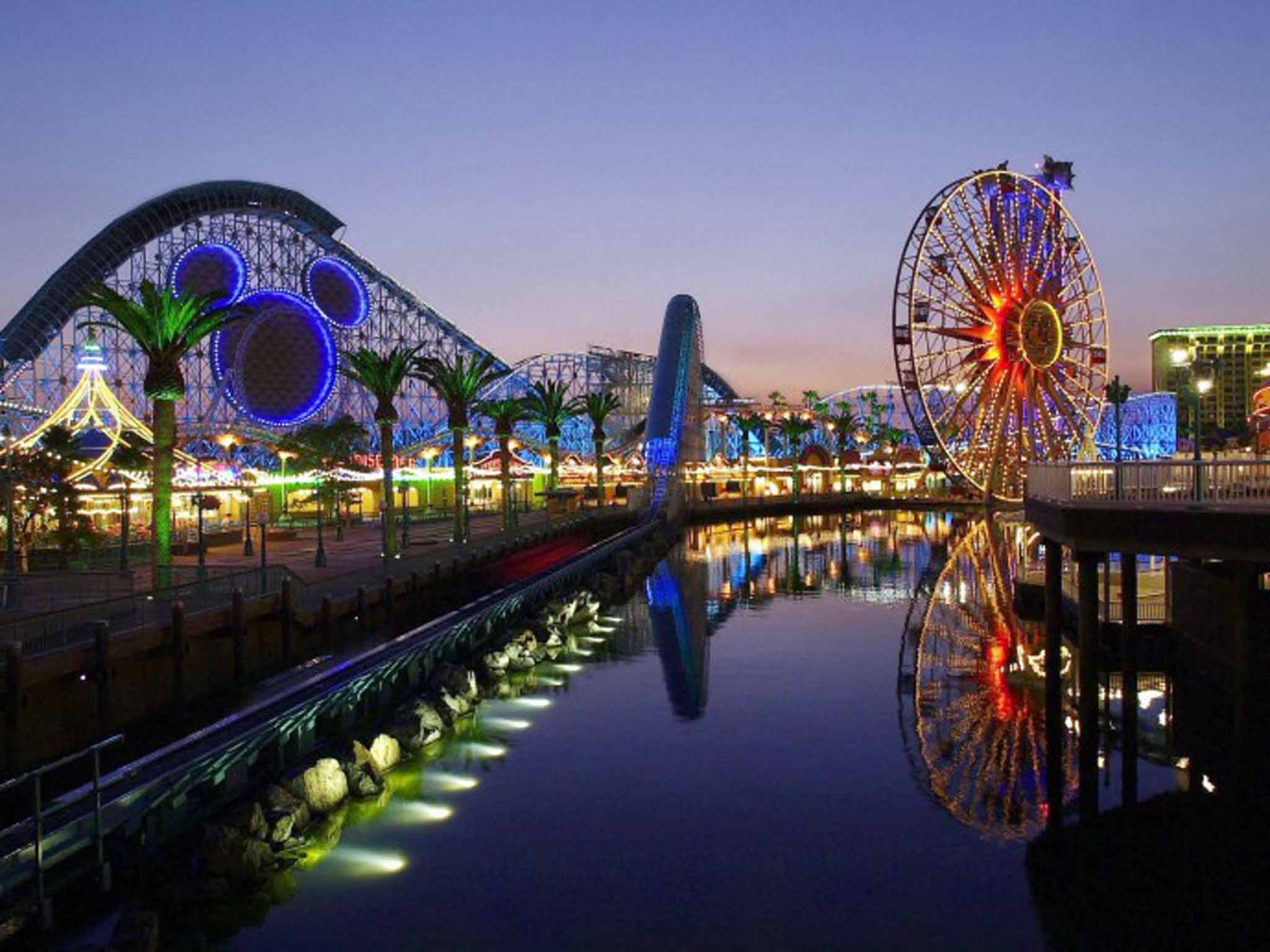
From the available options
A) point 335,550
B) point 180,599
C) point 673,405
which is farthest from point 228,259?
point 180,599

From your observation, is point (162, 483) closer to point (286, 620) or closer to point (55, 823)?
point (286, 620)

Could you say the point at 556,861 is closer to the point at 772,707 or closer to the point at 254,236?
the point at 772,707

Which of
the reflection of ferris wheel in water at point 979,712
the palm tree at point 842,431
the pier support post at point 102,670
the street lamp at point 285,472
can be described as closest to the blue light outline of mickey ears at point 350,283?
the street lamp at point 285,472

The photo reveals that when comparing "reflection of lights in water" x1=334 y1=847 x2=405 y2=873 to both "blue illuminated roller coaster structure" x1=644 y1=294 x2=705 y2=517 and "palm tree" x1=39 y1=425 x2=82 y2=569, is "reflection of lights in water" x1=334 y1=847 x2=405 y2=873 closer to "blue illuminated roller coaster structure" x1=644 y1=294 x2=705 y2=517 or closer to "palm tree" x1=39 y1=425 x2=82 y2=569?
"palm tree" x1=39 y1=425 x2=82 y2=569

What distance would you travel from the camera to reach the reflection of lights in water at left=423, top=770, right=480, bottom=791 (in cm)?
2116

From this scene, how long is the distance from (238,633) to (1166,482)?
722 inches

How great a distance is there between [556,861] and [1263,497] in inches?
471

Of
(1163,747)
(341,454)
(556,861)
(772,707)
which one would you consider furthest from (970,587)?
(341,454)

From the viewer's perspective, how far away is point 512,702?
94.0 feet

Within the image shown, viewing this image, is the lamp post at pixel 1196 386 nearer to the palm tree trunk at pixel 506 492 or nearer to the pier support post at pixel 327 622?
the pier support post at pixel 327 622

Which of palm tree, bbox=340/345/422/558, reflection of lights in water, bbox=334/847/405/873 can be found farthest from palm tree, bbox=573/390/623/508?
reflection of lights in water, bbox=334/847/405/873

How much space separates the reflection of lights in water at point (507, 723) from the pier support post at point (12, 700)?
1018 cm

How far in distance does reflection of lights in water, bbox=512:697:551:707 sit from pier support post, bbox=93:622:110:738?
406 inches

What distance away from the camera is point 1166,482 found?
18.9 metres
